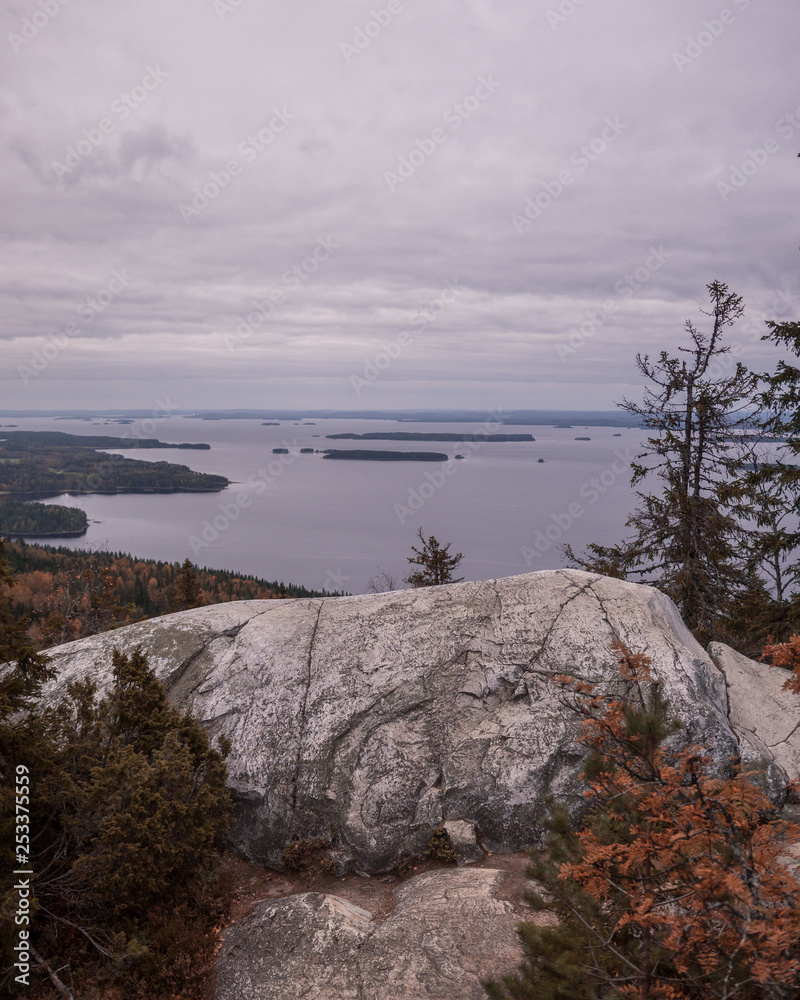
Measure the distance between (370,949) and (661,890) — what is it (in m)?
4.73

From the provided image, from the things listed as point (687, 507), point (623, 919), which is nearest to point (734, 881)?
point (623, 919)

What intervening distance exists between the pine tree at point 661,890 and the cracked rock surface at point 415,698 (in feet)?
15.5

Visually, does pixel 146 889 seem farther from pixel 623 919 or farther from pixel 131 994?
pixel 623 919

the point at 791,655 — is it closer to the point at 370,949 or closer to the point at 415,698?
the point at 370,949

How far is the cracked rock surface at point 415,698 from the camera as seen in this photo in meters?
10.8

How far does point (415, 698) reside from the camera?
39.6ft

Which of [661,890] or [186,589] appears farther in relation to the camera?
[186,589]

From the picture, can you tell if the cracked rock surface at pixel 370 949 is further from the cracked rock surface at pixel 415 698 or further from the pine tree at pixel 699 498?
the pine tree at pixel 699 498

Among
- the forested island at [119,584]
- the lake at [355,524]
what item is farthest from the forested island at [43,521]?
the forested island at [119,584]

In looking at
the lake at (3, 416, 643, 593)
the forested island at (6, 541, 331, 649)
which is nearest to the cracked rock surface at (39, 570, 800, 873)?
the forested island at (6, 541, 331, 649)

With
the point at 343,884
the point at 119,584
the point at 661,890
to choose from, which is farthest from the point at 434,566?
the point at 119,584

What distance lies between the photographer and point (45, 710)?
9352 mm

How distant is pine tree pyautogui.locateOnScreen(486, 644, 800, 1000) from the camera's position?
4.08 m

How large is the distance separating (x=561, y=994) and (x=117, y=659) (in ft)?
25.0
